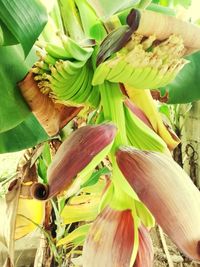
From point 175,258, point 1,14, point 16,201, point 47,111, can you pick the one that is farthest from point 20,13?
point 175,258

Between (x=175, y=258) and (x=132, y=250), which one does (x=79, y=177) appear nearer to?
(x=132, y=250)

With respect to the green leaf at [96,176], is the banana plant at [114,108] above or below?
above

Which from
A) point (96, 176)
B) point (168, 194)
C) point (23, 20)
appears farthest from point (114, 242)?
point (96, 176)

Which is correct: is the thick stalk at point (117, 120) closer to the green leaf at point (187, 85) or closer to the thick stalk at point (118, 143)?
the thick stalk at point (118, 143)

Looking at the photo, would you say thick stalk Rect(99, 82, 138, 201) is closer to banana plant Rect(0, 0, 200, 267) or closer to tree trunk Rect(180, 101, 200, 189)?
banana plant Rect(0, 0, 200, 267)

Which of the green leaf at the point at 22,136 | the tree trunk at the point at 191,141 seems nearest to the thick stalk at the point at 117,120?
the green leaf at the point at 22,136

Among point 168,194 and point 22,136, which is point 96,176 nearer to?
point 22,136
